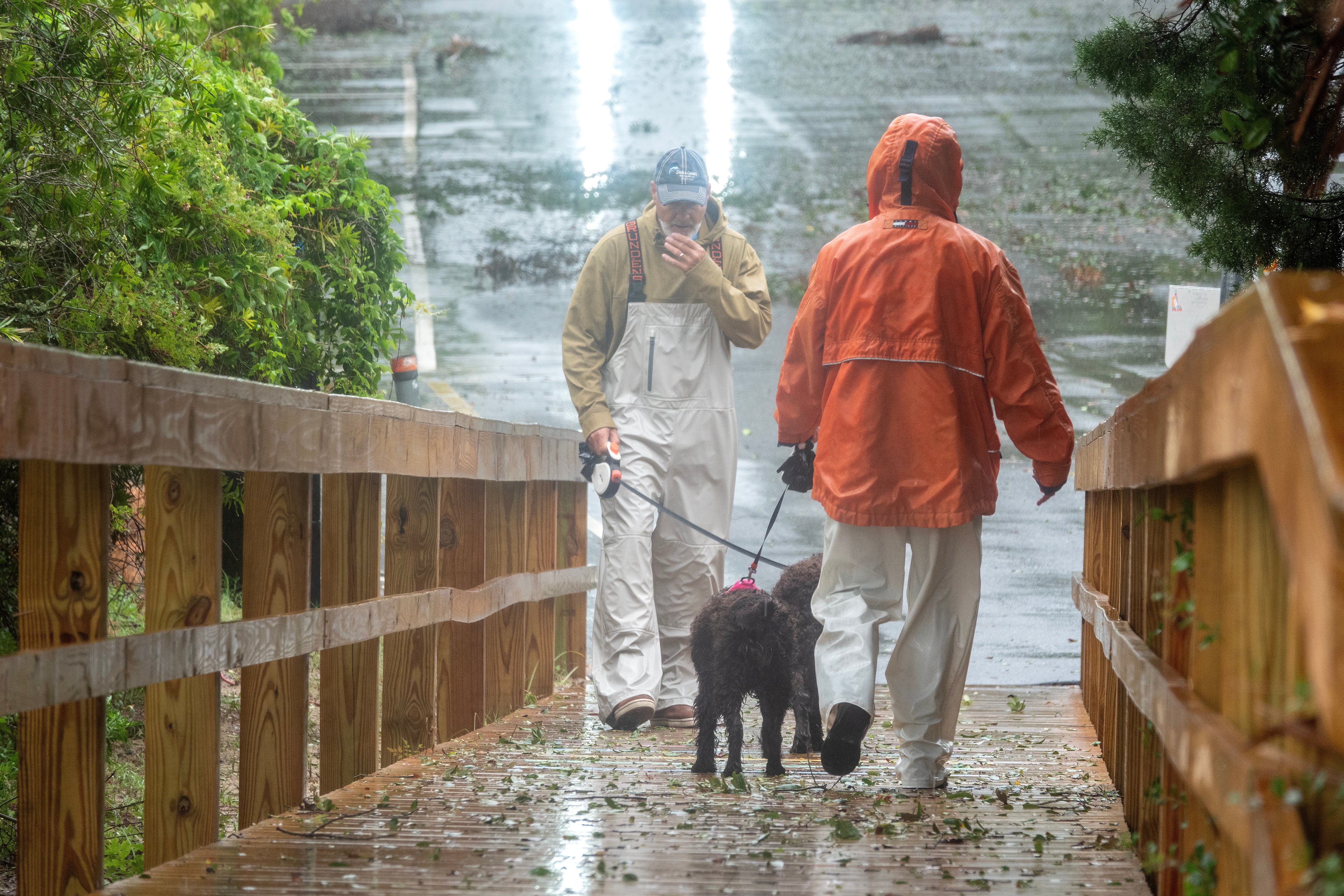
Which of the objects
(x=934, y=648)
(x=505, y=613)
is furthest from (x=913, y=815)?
(x=505, y=613)

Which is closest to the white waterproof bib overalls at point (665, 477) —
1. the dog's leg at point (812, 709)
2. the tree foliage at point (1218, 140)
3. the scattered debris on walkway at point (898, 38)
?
the dog's leg at point (812, 709)

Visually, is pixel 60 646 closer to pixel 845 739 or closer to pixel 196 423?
pixel 196 423

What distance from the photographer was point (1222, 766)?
67.1 inches

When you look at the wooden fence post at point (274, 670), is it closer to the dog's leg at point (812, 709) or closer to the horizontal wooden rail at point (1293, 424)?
the dog's leg at point (812, 709)

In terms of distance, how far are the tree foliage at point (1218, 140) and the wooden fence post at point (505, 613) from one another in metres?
2.60

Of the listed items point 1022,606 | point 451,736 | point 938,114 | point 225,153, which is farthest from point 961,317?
point 938,114

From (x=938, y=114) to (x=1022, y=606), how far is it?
14940 millimetres

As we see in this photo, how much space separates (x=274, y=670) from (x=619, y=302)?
2565mm

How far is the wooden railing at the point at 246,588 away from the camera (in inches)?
99.1

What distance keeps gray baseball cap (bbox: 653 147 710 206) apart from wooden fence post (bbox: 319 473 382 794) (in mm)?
2065

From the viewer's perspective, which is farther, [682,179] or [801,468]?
[682,179]

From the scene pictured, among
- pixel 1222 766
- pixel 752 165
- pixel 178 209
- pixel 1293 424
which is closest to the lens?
pixel 1293 424

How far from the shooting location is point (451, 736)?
4895 mm

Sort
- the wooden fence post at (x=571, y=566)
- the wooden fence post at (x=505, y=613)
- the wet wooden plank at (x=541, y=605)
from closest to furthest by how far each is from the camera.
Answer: the wooden fence post at (x=505, y=613) → the wet wooden plank at (x=541, y=605) → the wooden fence post at (x=571, y=566)
